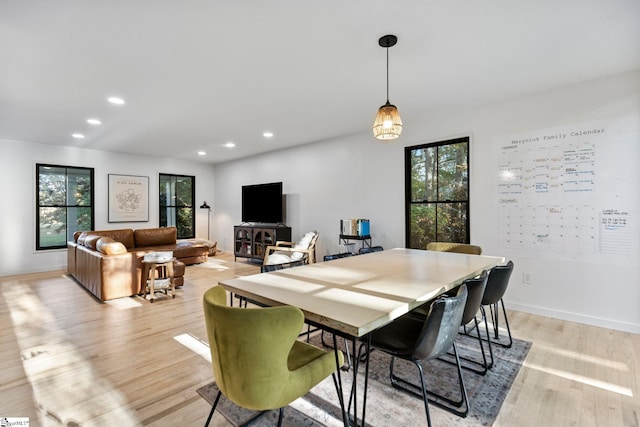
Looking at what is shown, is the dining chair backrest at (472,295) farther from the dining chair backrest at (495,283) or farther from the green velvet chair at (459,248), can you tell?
the green velvet chair at (459,248)

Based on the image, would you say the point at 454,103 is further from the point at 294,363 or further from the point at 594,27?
the point at 294,363

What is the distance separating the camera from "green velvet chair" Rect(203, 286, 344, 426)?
112 centimetres

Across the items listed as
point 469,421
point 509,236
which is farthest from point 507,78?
point 469,421

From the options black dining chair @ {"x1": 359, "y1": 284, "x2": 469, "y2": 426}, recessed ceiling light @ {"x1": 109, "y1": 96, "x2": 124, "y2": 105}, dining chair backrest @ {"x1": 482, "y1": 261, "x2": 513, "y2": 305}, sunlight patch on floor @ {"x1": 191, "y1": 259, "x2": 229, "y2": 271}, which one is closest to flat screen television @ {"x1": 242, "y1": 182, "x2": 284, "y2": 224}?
sunlight patch on floor @ {"x1": 191, "y1": 259, "x2": 229, "y2": 271}

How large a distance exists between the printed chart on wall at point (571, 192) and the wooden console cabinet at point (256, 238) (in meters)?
3.92

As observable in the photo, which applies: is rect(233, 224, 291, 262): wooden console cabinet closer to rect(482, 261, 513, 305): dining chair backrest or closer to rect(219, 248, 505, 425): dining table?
rect(219, 248, 505, 425): dining table

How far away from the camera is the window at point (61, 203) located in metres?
6.05

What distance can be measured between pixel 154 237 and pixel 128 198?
5.03 feet

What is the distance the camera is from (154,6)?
77.5 inches

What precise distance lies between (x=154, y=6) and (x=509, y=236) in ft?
13.1

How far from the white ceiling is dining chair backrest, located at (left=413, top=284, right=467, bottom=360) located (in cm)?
183

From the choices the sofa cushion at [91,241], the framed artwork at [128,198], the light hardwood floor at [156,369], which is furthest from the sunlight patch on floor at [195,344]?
the framed artwork at [128,198]

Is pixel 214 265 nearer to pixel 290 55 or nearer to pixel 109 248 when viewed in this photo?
pixel 109 248

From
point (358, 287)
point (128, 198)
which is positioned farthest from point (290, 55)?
point (128, 198)
